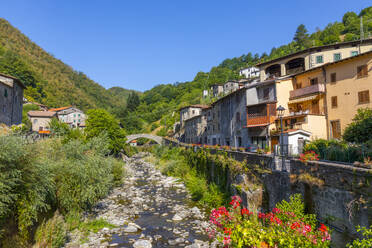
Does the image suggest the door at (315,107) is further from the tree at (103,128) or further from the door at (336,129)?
the tree at (103,128)

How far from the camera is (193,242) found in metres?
11.5

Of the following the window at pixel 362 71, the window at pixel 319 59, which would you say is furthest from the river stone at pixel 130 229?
the window at pixel 319 59

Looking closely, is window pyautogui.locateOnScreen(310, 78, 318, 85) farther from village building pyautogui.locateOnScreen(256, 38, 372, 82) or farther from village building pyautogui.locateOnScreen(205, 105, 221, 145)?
village building pyautogui.locateOnScreen(205, 105, 221, 145)

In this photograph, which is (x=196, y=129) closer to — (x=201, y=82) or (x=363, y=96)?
(x=363, y=96)

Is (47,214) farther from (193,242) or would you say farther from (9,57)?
(9,57)

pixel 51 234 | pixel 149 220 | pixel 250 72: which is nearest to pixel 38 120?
pixel 149 220

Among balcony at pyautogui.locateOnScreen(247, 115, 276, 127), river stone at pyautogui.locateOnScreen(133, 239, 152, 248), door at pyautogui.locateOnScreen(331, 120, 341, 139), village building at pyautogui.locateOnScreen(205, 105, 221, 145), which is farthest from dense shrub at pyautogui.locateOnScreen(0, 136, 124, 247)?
village building at pyautogui.locateOnScreen(205, 105, 221, 145)

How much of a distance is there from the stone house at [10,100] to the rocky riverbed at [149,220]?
63.1 feet

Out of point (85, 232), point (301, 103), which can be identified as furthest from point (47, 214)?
point (301, 103)

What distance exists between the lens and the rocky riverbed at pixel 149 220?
38.1ft

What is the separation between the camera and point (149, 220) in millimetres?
14922

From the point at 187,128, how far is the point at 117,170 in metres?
32.4

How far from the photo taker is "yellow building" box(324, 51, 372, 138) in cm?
2136

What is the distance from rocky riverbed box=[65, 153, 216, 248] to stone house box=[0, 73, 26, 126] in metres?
19.2
